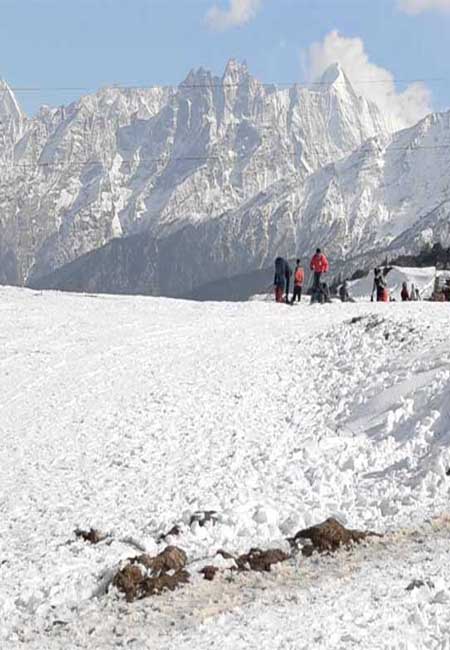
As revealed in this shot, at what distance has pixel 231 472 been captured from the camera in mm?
16234

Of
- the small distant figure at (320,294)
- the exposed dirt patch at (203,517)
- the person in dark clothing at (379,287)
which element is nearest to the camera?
the exposed dirt patch at (203,517)

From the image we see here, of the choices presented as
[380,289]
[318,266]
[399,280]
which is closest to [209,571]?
[318,266]

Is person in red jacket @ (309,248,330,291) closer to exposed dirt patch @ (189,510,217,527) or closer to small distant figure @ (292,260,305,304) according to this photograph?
small distant figure @ (292,260,305,304)

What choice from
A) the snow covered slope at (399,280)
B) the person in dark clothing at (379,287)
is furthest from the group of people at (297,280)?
the snow covered slope at (399,280)

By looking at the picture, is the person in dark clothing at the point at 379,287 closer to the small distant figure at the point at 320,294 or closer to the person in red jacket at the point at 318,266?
the small distant figure at the point at 320,294

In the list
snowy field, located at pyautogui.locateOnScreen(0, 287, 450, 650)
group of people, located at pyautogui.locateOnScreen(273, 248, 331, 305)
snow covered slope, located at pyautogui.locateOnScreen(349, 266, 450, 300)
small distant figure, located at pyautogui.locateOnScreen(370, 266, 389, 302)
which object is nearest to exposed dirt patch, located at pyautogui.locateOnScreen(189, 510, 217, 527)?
snowy field, located at pyautogui.locateOnScreen(0, 287, 450, 650)

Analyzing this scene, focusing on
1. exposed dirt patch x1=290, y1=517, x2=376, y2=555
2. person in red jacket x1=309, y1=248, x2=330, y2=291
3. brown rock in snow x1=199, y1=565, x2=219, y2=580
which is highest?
person in red jacket x1=309, y1=248, x2=330, y2=291

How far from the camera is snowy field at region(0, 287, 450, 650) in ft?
32.4

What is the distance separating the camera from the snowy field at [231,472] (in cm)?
989

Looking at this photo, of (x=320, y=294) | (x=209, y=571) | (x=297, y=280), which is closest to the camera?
(x=209, y=571)

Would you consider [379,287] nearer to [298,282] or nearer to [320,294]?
[320,294]

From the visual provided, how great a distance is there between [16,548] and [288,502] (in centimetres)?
417

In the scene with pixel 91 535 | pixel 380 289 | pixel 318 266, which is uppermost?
pixel 318 266

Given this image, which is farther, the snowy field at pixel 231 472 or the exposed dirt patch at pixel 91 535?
the exposed dirt patch at pixel 91 535
